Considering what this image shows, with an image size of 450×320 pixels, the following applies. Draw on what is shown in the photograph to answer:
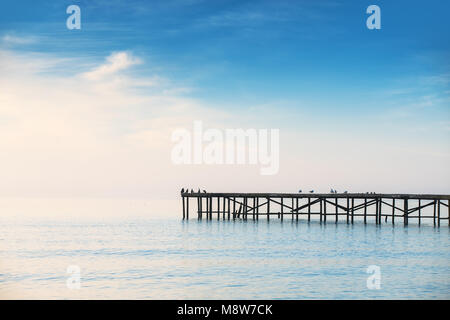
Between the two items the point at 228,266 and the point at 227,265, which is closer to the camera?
the point at 228,266

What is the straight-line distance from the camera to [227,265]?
104 feet

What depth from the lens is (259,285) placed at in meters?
25.8

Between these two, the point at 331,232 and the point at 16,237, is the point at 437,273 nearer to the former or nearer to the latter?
the point at 331,232

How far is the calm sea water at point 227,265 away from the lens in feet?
81.0

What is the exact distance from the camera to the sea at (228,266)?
24.7m

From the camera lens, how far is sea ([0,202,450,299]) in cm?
2466

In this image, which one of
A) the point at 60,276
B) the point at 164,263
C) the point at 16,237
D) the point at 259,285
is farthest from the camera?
the point at 16,237

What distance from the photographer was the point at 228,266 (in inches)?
1232

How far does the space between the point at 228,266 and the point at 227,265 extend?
39 cm

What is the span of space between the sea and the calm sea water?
0.05 m

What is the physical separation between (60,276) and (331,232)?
31147 millimetres

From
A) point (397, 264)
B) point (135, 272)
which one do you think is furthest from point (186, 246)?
point (397, 264)

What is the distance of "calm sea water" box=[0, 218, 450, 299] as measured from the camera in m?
24.7

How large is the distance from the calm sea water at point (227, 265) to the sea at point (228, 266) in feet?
0.15
